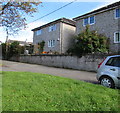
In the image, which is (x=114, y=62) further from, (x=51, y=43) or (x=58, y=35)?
(x=51, y=43)

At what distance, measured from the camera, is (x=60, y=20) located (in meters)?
21.3

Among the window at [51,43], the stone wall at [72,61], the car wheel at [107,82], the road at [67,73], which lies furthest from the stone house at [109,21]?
the car wheel at [107,82]

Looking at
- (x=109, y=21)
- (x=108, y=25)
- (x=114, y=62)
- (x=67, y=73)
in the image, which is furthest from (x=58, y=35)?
(x=114, y=62)

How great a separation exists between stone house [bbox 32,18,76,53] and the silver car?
16.0 m

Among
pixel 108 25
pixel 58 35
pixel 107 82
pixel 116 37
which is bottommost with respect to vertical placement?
pixel 107 82

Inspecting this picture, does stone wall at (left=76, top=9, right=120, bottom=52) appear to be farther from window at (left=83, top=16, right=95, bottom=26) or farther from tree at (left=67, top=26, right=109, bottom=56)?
tree at (left=67, top=26, right=109, bottom=56)

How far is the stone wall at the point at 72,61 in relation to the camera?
11.8 metres

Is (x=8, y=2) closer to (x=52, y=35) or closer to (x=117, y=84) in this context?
(x=117, y=84)

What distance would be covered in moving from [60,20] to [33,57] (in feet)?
28.5

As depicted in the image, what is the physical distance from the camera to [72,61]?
551 inches

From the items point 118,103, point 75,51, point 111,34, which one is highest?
point 111,34

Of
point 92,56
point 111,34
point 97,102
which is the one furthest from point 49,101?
point 111,34

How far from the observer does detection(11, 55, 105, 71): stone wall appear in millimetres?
11836

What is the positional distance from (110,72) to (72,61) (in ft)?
29.8
